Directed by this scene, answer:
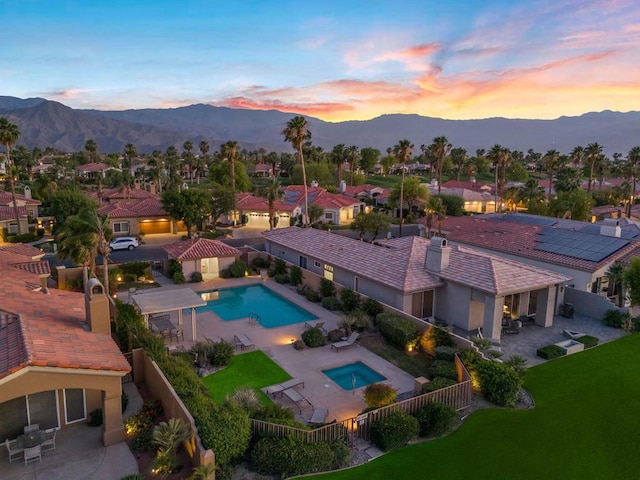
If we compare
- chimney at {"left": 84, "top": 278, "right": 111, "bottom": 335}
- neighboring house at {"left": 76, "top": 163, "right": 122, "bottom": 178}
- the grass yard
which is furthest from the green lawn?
neighboring house at {"left": 76, "top": 163, "right": 122, "bottom": 178}

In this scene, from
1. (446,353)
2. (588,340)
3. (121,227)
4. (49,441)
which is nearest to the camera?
(49,441)

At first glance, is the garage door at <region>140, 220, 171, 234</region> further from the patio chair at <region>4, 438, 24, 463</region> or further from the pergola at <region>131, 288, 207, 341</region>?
the patio chair at <region>4, 438, 24, 463</region>

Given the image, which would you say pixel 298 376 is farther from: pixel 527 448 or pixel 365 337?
pixel 527 448

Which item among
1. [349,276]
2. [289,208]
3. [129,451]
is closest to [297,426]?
[129,451]

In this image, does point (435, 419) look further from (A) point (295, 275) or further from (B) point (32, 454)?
(A) point (295, 275)

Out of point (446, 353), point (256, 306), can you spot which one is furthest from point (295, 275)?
point (446, 353)
